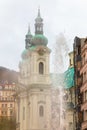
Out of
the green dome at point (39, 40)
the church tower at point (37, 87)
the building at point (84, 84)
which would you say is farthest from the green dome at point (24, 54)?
the building at point (84, 84)

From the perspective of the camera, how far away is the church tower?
139 metres

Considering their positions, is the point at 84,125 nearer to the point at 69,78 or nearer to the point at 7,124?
the point at 69,78

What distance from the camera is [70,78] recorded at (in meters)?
91.3

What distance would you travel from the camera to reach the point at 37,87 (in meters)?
142


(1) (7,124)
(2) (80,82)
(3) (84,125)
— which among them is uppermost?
(2) (80,82)

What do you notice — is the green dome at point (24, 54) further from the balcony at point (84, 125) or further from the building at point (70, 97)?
the balcony at point (84, 125)

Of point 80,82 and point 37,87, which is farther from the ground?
point 37,87

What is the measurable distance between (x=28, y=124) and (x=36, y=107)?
6.22m

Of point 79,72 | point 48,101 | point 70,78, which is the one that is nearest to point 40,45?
point 48,101

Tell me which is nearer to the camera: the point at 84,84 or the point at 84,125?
the point at 84,125

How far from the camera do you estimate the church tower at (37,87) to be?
139 meters

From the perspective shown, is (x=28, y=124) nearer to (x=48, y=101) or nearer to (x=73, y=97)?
(x=48, y=101)

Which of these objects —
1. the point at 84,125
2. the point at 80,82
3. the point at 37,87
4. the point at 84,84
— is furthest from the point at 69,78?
the point at 37,87

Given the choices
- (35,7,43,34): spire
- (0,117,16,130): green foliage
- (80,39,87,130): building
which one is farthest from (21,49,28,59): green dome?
(80,39,87,130): building
